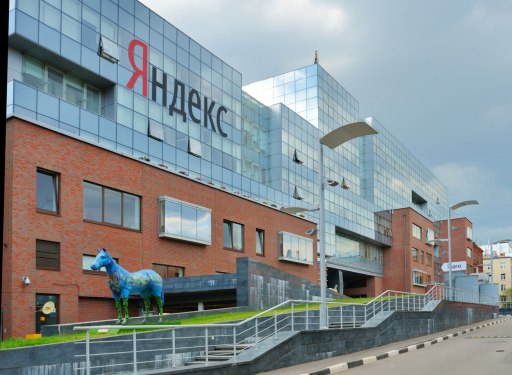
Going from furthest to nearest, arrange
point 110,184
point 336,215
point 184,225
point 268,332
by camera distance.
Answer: point 336,215, point 184,225, point 110,184, point 268,332

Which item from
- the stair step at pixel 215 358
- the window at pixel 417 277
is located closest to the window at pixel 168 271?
the stair step at pixel 215 358

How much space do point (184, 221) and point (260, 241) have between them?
311 inches

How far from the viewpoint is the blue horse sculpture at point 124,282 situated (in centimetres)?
1994

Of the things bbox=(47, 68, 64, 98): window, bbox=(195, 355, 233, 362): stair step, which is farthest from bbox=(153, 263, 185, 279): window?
bbox=(195, 355, 233, 362): stair step

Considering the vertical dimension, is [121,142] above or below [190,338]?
above

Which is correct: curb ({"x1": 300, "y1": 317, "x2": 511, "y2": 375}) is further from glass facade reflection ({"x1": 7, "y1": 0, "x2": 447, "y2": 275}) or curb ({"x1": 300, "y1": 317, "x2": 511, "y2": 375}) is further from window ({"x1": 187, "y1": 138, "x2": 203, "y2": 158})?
window ({"x1": 187, "y1": 138, "x2": 203, "y2": 158})

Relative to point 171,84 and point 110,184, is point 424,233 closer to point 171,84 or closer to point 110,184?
point 171,84

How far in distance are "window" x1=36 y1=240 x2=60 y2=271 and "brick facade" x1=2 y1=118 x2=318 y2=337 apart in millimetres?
204

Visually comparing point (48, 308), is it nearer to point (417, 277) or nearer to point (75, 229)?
point (75, 229)

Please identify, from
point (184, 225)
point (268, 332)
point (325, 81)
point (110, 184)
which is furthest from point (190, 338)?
point (325, 81)

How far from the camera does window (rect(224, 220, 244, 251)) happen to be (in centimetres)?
3441

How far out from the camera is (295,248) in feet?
132

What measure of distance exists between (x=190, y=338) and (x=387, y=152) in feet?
213

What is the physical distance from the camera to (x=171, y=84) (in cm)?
3853
